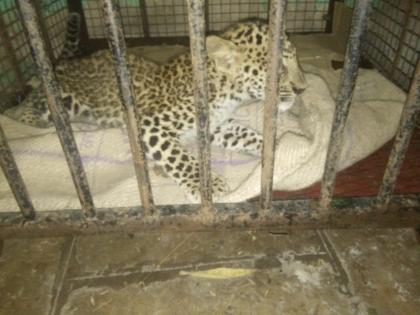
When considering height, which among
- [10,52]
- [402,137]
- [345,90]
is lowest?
[10,52]

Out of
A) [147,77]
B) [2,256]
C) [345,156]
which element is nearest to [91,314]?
[2,256]

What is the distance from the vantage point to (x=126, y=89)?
50.1 inches

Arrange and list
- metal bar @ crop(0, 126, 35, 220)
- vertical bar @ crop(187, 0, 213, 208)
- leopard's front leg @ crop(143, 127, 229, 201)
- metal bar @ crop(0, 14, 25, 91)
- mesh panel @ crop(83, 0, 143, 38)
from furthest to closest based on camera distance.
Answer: mesh panel @ crop(83, 0, 143, 38) → metal bar @ crop(0, 14, 25, 91) → leopard's front leg @ crop(143, 127, 229, 201) → metal bar @ crop(0, 126, 35, 220) → vertical bar @ crop(187, 0, 213, 208)

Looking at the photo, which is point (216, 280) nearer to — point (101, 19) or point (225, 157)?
point (225, 157)

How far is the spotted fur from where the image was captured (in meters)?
2.59

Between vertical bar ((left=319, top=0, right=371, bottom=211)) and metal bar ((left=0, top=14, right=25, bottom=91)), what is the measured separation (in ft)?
10.3

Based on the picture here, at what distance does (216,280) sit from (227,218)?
0.32 metres

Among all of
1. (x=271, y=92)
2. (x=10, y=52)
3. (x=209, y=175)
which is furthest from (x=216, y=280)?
(x=10, y=52)

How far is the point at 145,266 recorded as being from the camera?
1.82m

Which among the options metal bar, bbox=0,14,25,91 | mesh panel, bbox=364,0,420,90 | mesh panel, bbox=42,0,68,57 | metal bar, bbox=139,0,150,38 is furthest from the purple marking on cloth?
metal bar, bbox=139,0,150,38

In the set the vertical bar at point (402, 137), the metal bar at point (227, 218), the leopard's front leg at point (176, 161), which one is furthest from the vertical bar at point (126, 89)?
the vertical bar at point (402, 137)

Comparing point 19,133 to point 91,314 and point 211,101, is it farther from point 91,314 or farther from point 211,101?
point 91,314

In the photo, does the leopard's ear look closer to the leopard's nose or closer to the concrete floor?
the leopard's nose

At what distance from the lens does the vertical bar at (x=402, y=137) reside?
51.0 inches
